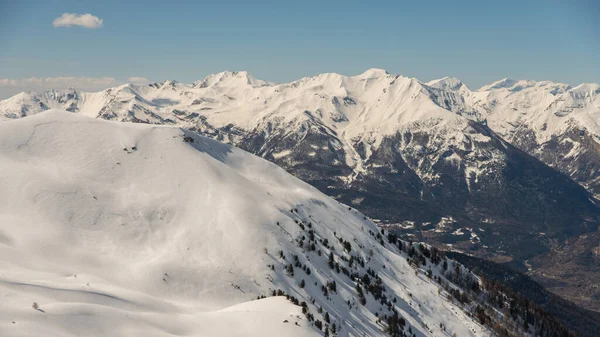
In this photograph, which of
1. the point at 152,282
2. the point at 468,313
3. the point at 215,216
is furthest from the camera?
the point at 468,313

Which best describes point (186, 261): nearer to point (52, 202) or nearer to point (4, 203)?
point (52, 202)

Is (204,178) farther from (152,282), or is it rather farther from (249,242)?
(152,282)

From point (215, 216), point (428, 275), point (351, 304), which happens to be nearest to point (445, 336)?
point (351, 304)

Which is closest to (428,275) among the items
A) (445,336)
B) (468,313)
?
(468,313)

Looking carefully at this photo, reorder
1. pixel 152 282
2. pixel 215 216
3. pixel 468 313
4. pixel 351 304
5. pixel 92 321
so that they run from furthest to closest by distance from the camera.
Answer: pixel 468 313 < pixel 215 216 < pixel 351 304 < pixel 152 282 < pixel 92 321

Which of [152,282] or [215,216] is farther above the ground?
[215,216]

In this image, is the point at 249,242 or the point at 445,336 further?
the point at 445,336
